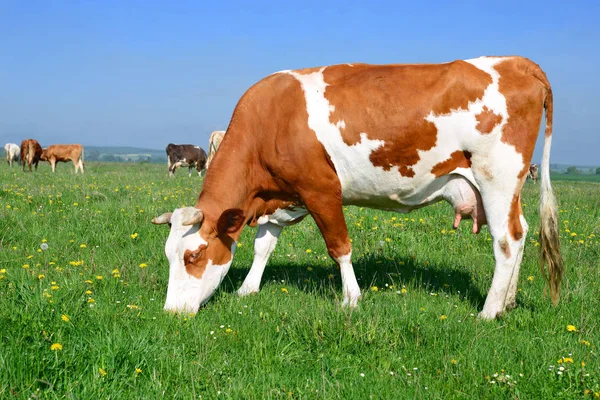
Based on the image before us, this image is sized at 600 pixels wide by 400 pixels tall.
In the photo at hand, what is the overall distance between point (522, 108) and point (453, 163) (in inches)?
32.4

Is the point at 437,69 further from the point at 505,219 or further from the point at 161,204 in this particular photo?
the point at 161,204

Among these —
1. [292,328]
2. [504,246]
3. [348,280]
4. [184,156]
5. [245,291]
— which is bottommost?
[245,291]

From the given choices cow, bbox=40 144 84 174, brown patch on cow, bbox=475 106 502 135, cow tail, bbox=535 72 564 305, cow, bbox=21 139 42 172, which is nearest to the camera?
brown patch on cow, bbox=475 106 502 135

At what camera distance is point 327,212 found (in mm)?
5918

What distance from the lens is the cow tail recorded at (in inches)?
224

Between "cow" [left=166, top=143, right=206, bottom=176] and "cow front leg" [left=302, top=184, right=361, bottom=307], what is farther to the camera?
"cow" [left=166, top=143, right=206, bottom=176]

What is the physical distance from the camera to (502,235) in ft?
18.5

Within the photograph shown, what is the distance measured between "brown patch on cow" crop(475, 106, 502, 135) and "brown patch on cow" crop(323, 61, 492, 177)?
0.18 metres

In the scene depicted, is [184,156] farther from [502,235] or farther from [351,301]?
[502,235]

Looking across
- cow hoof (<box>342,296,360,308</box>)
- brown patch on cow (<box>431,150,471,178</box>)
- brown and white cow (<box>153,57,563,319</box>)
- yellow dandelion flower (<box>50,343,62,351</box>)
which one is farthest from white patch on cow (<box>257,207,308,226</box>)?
yellow dandelion flower (<box>50,343,62,351</box>)

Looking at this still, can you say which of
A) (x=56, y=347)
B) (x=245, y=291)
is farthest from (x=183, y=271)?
(x=56, y=347)

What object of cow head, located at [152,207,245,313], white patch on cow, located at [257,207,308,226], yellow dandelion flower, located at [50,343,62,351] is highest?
white patch on cow, located at [257,207,308,226]

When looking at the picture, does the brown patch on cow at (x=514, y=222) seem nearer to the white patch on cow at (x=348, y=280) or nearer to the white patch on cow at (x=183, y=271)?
the white patch on cow at (x=348, y=280)

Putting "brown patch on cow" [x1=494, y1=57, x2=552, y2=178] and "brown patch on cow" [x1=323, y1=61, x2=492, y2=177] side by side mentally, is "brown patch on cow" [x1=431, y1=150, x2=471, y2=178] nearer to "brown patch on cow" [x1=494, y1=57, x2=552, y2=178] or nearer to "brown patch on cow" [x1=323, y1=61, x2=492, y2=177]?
"brown patch on cow" [x1=323, y1=61, x2=492, y2=177]
